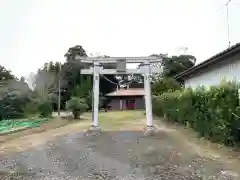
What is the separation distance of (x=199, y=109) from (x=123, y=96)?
39.9 metres

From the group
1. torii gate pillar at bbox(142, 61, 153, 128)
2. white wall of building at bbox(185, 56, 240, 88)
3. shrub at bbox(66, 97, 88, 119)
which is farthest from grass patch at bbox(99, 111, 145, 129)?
white wall of building at bbox(185, 56, 240, 88)

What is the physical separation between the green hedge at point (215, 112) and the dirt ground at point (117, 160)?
0.59 m

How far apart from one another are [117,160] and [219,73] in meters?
7.03

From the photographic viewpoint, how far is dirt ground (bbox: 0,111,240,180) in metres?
7.90

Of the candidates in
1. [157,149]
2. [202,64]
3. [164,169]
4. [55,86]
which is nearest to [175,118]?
[202,64]

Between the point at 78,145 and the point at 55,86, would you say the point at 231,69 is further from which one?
the point at 55,86

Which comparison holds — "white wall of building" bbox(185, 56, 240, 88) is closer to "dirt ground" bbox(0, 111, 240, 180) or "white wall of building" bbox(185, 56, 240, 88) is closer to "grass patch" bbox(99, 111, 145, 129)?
"dirt ground" bbox(0, 111, 240, 180)

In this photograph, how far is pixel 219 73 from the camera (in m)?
14.7

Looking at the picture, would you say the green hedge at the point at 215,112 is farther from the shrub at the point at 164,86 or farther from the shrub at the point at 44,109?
the shrub at the point at 164,86

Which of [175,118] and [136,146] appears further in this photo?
[175,118]

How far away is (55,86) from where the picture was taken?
46.4 m

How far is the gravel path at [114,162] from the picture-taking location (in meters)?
7.81

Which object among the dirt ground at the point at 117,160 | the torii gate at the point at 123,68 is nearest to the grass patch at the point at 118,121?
the torii gate at the point at 123,68

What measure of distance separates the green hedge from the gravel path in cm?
125
